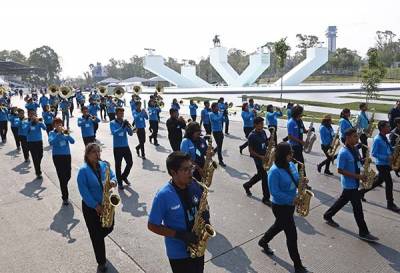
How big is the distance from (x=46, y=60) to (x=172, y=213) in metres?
127

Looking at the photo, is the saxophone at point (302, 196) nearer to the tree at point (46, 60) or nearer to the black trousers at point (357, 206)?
the black trousers at point (357, 206)

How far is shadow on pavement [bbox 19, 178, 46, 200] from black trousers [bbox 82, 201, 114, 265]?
381cm

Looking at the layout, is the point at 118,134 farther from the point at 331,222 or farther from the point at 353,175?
the point at 353,175

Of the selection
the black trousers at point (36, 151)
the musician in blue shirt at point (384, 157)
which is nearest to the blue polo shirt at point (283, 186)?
the musician in blue shirt at point (384, 157)

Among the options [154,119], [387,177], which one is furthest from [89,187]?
[154,119]

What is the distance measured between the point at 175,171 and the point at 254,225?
3.56 metres

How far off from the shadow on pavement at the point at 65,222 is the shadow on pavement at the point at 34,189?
1.17m

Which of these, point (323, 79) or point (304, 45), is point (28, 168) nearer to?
point (323, 79)

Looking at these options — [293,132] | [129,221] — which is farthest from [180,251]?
[293,132]

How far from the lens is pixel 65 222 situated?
6641mm

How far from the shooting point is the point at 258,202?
24.5 feet

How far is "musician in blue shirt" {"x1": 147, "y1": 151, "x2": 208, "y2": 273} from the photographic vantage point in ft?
10.5

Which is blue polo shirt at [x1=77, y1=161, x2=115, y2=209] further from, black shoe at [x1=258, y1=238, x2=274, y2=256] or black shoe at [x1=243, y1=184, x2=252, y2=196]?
black shoe at [x1=243, y1=184, x2=252, y2=196]

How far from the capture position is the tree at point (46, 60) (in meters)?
Result: 116
